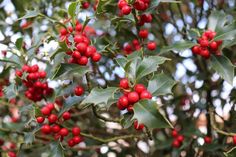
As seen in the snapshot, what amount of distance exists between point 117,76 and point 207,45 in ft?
3.06

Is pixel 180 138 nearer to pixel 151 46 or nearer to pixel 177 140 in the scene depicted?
pixel 177 140

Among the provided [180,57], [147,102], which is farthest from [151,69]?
[180,57]

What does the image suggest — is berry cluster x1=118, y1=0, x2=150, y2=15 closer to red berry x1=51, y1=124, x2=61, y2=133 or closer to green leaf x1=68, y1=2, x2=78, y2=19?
green leaf x1=68, y1=2, x2=78, y2=19

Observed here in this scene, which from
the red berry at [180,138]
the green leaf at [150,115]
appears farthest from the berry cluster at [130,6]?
the red berry at [180,138]

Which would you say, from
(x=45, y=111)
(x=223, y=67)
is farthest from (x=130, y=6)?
(x=45, y=111)

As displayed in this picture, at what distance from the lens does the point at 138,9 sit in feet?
4.71

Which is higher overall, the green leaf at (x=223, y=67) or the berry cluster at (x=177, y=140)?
the green leaf at (x=223, y=67)

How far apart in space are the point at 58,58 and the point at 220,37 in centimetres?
63

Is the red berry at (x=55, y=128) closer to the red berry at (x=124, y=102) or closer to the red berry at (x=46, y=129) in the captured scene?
the red berry at (x=46, y=129)

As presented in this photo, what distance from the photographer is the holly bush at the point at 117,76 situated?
4.20 ft

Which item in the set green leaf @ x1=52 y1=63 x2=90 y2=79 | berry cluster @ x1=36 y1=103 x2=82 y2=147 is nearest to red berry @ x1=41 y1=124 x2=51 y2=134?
berry cluster @ x1=36 y1=103 x2=82 y2=147

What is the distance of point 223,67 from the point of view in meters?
1.47

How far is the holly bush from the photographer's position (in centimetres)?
128

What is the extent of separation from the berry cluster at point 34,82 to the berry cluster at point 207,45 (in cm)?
64
